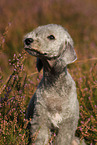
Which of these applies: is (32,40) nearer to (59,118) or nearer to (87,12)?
(59,118)

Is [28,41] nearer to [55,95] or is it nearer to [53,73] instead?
[53,73]

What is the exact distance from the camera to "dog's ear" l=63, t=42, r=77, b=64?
167 centimetres

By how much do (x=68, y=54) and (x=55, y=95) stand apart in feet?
1.23

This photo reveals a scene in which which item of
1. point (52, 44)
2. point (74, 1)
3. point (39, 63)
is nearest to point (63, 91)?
point (39, 63)

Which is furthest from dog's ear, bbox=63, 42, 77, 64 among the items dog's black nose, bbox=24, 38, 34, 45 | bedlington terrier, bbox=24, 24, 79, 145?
dog's black nose, bbox=24, 38, 34, 45

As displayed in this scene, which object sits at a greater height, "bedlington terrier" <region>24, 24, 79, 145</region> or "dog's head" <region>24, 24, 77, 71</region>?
"dog's head" <region>24, 24, 77, 71</region>

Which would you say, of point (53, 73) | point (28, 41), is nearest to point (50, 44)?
point (28, 41)

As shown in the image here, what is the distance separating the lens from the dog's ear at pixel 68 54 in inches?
65.7

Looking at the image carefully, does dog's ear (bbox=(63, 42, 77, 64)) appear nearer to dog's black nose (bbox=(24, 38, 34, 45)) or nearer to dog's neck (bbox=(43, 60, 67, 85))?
dog's neck (bbox=(43, 60, 67, 85))

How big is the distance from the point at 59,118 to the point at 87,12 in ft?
22.3

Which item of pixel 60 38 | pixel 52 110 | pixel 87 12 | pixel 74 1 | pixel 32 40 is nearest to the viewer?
pixel 32 40

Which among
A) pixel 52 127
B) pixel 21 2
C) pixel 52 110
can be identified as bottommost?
pixel 52 127

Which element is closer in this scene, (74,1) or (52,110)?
(52,110)

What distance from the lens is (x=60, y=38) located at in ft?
5.30
